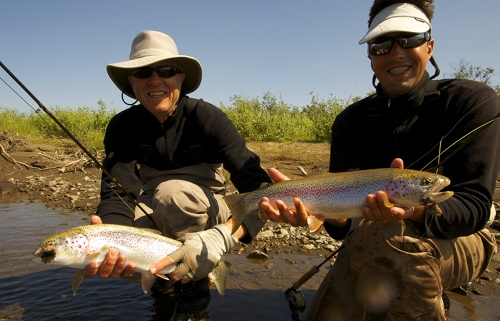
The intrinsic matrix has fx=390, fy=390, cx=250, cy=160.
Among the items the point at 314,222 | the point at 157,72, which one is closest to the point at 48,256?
the point at 157,72

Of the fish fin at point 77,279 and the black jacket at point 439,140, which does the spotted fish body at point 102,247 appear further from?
the black jacket at point 439,140

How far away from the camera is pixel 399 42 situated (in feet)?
9.47

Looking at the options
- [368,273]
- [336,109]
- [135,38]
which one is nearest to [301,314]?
[368,273]

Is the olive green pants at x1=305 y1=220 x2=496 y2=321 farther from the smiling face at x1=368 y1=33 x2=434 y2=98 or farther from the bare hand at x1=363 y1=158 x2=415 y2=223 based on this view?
the smiling face at x1=368 y1=33 x2=434 y2=98

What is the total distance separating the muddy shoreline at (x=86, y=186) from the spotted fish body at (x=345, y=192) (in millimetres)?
1780

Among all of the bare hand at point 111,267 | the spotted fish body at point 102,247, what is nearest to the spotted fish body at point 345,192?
the spotted fish body at point 102,247

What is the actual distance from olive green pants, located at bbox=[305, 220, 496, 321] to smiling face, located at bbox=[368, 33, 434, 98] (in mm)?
1068

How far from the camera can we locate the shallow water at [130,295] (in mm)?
3467

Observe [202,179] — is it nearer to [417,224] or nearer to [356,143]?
[356,143]

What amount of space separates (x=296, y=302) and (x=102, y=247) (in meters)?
1.63

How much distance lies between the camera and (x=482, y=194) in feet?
8.34

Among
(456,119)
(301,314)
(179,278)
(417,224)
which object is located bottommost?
(301,314)

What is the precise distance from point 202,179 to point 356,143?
1525 millimetres

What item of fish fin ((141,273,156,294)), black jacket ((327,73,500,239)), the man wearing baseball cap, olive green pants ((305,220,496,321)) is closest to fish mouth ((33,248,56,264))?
fish fin ((141,273,156,294))
